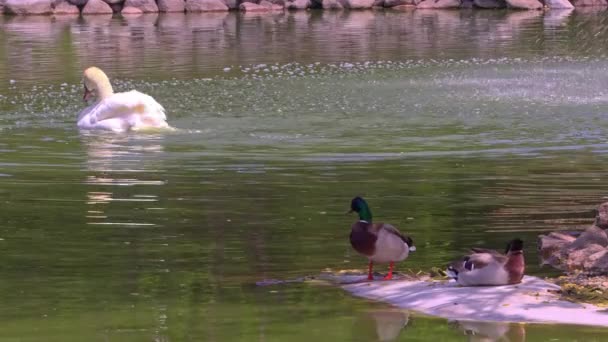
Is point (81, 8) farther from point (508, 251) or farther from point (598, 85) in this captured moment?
point (508, 251)

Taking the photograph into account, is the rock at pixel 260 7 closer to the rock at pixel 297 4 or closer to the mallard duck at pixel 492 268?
the rock at pixel 297 4

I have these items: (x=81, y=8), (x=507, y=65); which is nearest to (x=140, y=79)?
(x=507, y=65)

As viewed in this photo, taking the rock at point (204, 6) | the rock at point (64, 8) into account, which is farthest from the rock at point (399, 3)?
the rock at point (64, 8)

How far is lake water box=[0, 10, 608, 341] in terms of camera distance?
9273 millimetres

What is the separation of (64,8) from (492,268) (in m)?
51.5

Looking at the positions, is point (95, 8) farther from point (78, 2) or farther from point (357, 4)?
point (357, 4)

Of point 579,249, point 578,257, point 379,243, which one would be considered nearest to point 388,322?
point 379,243

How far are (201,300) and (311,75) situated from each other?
18.5 meters

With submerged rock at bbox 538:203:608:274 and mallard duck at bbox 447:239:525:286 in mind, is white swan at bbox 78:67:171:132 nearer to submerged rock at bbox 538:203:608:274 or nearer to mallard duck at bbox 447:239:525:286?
submerged rock at bbox 538:203:608:274

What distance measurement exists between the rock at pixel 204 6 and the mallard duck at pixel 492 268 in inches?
2007

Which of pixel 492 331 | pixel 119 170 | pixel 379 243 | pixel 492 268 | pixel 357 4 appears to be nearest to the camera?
pixel 492 331

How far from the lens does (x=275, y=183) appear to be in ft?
49.7

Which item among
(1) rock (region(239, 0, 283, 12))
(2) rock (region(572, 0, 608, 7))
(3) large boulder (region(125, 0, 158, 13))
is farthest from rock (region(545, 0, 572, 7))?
(3) large boulder (region(125, 0, 158, 13))

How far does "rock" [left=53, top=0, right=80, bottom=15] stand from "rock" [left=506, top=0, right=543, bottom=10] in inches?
702
